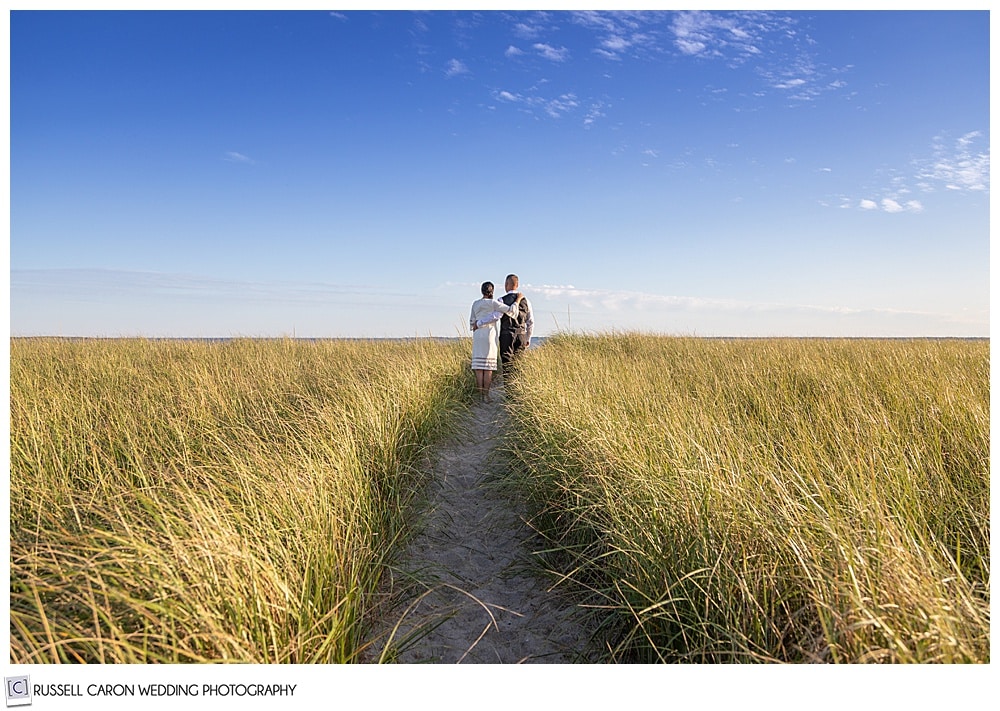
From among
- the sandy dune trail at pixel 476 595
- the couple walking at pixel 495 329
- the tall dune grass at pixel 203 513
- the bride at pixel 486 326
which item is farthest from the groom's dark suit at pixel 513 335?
the sandy dune trail at pixel 476 595

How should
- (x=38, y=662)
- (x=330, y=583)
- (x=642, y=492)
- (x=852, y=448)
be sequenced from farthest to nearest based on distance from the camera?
(x=852, y=448) → (x=642, y=492) → (x=330, y=583) → (x=38, y=662)

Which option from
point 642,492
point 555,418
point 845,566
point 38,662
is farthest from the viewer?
point 555,418

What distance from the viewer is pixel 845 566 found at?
1.93 meters

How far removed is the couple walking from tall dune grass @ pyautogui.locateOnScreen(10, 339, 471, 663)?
1.36 m

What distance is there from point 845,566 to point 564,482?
5.24ft

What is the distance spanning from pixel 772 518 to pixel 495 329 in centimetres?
570

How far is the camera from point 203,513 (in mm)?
2225

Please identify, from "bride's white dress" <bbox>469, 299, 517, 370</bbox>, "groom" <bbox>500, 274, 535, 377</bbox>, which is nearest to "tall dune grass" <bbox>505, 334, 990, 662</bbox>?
"bride's white dress" <bbox>469, 299, 517, 370</bbox>
